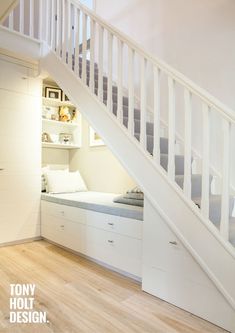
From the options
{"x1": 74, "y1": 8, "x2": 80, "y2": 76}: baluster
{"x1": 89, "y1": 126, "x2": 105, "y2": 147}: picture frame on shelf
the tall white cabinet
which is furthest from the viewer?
{"x1": 89, "y1": 126, "x2": 105, "y2": 147}: picture frame on shelf

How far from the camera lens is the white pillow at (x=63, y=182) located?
339cm

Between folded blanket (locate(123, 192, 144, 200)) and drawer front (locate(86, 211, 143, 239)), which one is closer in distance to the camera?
drawer front (locate(86, 211, 143, 239))

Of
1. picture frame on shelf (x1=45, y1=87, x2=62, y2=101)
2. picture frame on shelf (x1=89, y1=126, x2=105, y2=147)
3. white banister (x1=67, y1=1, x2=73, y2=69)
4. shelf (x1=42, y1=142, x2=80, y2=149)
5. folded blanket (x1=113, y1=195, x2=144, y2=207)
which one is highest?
white banister (x1=67, y1=1, x2=73, y2=69)

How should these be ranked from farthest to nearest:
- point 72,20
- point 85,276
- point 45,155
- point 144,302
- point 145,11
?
1. point 45,155
2. point 145,11
3. point 72,20
4. point 85,276
5. point 144,302

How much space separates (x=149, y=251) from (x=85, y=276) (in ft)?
2.31

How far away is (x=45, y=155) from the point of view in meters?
3.88

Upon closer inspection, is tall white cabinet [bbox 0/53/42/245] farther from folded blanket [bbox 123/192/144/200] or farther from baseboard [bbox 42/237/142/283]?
folded blanket [bbox 123/192/144/200]

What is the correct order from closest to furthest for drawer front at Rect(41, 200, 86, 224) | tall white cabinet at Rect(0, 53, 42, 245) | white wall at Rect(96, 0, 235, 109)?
white wall at Rect(96, 0, 235, 109) < drawer front at Rect(41, 200, 86, 224) < tall white cabinet at Rect(0, 53, 42, 245)

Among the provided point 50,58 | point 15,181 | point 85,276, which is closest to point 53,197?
point 15,181

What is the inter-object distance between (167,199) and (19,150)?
83.4 inches

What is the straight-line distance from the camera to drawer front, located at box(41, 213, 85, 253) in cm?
272

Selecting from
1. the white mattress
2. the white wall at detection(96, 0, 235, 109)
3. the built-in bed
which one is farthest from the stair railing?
the built-in bed

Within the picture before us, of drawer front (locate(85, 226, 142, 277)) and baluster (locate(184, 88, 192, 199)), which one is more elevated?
baluster (locate(184, 88, 192, 199))

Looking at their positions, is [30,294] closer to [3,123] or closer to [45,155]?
[3,123]
